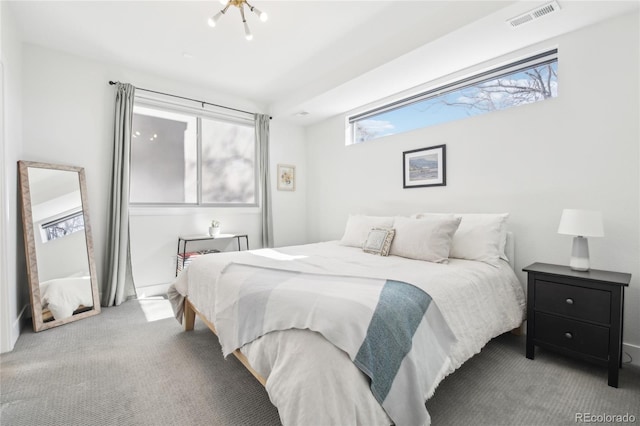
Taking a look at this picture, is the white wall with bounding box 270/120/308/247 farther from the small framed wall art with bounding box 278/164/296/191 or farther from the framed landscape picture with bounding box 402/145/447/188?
the framed landscape picture with bounding box 402/145/447/188

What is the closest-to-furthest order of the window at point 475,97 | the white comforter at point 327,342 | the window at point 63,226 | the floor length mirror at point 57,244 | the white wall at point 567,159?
the white comforter at point 327,342 → the white wall at point 567,159 → the window at point 475,97 → the floor length mirror at point 57,244 → the window at point 63,226

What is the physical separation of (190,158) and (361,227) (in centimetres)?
256

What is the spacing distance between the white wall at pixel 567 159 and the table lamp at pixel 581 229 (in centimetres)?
30

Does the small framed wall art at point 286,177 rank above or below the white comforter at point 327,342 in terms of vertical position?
above

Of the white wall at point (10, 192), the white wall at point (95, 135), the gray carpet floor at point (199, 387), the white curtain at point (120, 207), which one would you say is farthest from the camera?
the white curtain at point (120, 207)

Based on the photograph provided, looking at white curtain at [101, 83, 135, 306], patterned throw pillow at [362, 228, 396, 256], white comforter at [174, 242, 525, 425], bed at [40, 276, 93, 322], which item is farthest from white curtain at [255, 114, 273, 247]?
bed at [40, 276, 93, 322]

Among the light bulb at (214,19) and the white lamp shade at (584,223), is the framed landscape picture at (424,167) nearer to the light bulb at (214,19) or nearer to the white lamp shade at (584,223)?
the white lamp shade at (584,223)

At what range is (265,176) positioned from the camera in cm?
449

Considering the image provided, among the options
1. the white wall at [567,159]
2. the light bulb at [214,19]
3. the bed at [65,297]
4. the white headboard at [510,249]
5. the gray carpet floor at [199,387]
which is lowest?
the gray carpet floor at [199,387]

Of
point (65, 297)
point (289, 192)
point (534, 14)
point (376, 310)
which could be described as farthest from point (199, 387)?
point (289, 192)

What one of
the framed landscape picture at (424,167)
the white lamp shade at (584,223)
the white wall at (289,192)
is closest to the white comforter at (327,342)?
the white lamp shade at (584,223)

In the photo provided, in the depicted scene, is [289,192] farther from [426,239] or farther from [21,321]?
[21,321]

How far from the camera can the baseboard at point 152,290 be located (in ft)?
11.7

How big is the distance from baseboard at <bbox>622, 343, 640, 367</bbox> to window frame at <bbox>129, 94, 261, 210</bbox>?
158 inches
